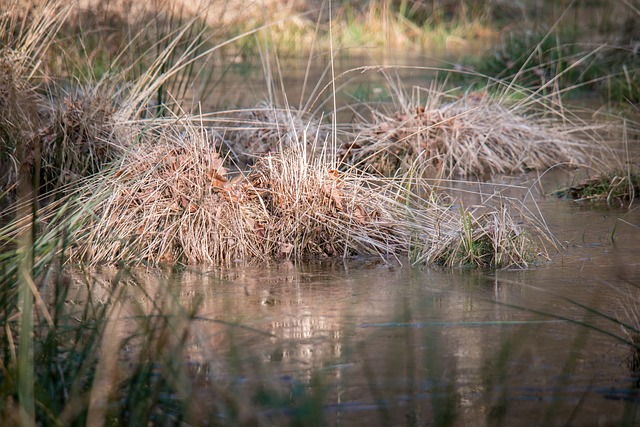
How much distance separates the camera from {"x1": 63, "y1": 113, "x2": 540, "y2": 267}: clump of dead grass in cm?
431

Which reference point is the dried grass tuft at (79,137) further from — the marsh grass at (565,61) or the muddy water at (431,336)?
the marsh grass at (565,61)

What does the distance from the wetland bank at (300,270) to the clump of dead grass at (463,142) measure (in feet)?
0.08

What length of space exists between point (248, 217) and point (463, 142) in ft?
7.95

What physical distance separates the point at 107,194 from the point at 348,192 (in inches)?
46.6

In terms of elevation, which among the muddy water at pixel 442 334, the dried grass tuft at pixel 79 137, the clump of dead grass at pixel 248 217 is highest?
the dried grass tuft at pixel 79 137

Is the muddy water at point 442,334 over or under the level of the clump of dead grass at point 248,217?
under

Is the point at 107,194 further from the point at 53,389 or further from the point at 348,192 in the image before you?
the point at 53,389

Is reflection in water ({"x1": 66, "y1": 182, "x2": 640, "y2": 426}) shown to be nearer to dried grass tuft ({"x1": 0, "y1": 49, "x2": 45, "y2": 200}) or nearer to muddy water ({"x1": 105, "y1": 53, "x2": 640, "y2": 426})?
muddy water ({"x1": 105, "y1": 53, "x2": 640, "y2": 426})

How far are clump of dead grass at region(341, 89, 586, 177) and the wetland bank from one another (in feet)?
0.08

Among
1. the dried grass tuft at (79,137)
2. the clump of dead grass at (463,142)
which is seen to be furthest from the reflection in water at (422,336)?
the clump of dead grass at (463,142)

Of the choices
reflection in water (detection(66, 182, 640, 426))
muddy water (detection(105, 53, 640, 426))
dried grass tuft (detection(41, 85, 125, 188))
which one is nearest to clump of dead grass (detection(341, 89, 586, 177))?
dried grass tuft (detection(41, 85, 125, 188))

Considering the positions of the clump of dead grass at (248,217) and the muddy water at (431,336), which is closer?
the muddy water at (431,336)

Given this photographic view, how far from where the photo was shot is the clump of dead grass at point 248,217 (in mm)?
4312

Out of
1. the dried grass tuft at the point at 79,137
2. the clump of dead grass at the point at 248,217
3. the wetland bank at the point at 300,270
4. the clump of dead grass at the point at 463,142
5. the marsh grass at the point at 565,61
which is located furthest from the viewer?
the marsh grass at the point at 565,61
